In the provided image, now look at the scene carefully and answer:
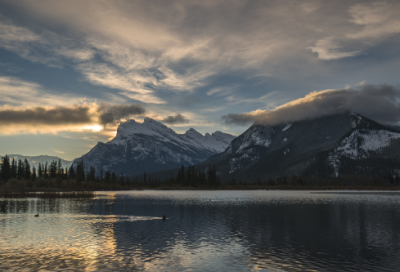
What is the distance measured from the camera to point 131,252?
3753 cm

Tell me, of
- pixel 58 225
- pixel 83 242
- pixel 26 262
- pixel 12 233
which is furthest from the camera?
pixel 58 225

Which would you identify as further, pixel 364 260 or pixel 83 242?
pixel 83 242

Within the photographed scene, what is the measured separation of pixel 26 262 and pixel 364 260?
116 feet

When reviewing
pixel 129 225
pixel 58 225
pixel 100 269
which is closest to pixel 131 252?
pixel 100 269

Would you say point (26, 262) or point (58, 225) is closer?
point (26, 262)

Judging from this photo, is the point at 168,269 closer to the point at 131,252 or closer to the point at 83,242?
the point at 131,252

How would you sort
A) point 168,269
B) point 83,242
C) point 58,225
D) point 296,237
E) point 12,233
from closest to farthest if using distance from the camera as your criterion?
point 168,269, point 83,242, point 296,237, point 12,233, point 58,225

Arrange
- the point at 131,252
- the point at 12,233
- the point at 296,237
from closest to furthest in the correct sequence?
the point at 131,252, the point at 296,237, the point at 12,233

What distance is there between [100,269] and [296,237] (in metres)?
29.6

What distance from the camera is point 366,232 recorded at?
51875 millimetres

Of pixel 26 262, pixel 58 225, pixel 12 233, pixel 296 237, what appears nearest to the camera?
pixel 26 262

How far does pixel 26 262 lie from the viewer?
33125 mm

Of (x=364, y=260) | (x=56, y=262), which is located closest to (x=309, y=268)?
(x=364, y=260)

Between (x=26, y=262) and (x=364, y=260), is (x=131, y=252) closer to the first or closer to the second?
(x=26, y=262)
